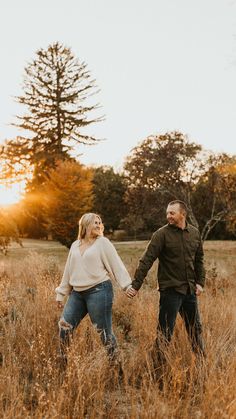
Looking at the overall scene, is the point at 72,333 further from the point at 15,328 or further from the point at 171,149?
the point at 171,149

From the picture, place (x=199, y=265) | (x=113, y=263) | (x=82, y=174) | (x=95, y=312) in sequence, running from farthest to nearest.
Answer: (x=82, y=174)
(x=199, y=265)
(x=113, y=263)
(x=95, y=312)

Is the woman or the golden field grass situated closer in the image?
the golden field grass

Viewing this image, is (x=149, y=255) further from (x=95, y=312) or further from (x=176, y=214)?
(x=95, y=312)

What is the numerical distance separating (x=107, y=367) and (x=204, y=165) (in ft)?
59.4

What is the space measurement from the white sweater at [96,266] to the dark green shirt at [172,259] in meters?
0.26

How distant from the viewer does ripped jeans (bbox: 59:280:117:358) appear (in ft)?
14.4

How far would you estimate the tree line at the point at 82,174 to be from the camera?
2145cm

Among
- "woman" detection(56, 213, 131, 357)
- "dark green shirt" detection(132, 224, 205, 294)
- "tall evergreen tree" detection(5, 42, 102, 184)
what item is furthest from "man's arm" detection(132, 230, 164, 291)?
"tall evergreen tree" detection(5, 42, 102, 184)

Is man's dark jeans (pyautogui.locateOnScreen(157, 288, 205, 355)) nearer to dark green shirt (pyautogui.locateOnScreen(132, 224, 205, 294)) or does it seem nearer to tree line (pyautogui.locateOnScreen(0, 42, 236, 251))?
dark green shirt (pyautogui.locateOnScreen(132, 224, 205, 294))

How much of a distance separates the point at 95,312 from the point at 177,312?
883mm

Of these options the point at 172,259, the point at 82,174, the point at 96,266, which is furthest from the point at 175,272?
A: the point at 82,174

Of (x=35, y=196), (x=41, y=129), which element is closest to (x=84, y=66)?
(x=41, y=129)

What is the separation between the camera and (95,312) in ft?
14.3

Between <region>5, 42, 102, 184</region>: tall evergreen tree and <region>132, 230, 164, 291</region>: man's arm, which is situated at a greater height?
<region>5, 42, 102, 184</region>: tall evergreen tree
